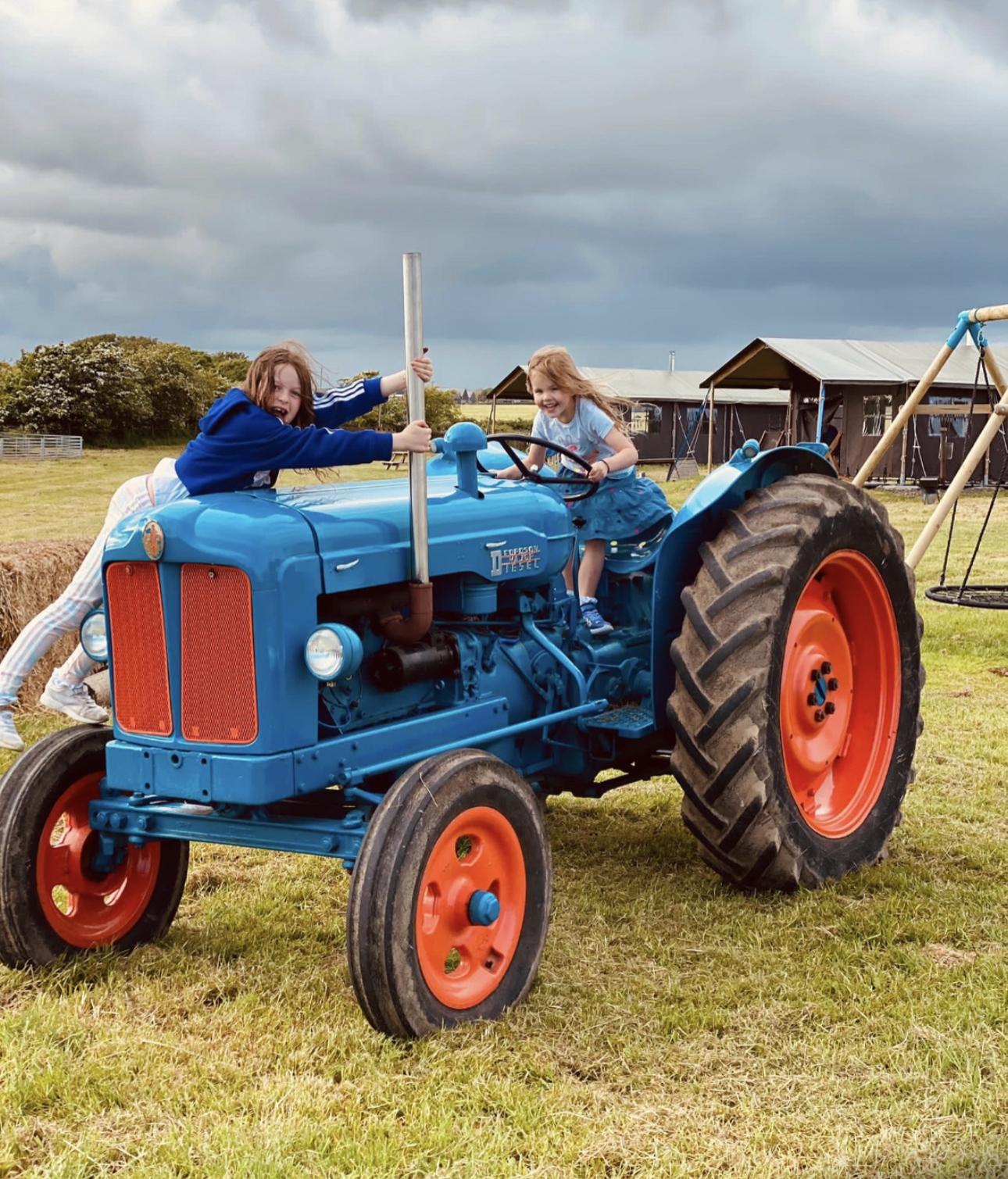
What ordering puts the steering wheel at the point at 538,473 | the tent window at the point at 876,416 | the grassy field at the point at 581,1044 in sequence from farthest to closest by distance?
the tent window at the point at 876,416
the steering wheel at the point at 538,473
the grassy field at the point at 581,1044

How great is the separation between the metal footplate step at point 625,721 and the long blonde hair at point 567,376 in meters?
1.02

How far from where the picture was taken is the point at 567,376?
4746 millimetres

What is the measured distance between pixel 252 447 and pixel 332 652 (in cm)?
67

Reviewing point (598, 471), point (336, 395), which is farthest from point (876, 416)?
point (336, 395)

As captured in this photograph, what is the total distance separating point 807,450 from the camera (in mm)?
4617

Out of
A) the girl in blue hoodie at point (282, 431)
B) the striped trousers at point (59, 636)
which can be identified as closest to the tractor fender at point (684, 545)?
the girl in blue hoodie at point (282, 431)

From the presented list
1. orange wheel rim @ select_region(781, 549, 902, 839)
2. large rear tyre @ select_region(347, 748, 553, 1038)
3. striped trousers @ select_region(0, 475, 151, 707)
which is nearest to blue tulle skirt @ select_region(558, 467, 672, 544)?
orange wheel rim @ select_region(781, 549, 902, 839)

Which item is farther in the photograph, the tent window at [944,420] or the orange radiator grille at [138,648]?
the tent window at [944,420]

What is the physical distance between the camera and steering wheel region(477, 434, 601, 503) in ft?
14.4

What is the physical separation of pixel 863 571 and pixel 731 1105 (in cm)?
220

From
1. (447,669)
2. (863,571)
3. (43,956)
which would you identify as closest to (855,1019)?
(447,669)

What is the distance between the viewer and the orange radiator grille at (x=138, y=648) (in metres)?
3.43

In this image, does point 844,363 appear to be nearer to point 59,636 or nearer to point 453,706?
point 59,636

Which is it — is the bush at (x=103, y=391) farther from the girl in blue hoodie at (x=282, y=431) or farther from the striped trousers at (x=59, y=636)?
the girl in blue hoodie at (x=282, y=431)
